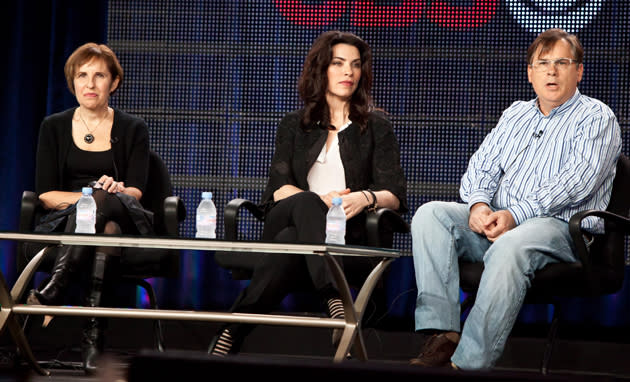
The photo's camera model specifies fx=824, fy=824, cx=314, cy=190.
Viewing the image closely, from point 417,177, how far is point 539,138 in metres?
1.17

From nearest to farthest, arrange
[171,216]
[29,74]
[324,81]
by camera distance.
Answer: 1. [171,216]
2. [324,81]
3. [29,74]

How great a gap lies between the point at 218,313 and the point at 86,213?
0.74 m

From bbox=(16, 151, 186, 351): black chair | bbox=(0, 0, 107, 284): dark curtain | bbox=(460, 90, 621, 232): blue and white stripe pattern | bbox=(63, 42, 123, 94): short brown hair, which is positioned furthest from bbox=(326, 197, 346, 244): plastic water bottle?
bbox=(0, 0, 107, 284): dark curtain

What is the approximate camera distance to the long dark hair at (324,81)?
359 cm

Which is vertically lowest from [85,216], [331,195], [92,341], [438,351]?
[92,341]

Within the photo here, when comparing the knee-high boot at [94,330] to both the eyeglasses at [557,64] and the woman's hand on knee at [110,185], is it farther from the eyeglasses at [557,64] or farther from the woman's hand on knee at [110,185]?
the eyeglasses at [557,64]

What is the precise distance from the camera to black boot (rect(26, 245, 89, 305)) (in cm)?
284

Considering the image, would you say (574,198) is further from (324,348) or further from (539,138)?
(324,348)

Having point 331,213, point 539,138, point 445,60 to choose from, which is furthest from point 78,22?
point 539,138

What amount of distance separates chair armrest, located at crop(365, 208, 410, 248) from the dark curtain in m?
2.16

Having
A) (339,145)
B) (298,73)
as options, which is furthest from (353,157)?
(298,73)

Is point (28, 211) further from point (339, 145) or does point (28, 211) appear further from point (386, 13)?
point (386, 13)

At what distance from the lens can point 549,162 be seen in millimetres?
3145

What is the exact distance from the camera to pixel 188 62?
4.50 meters
